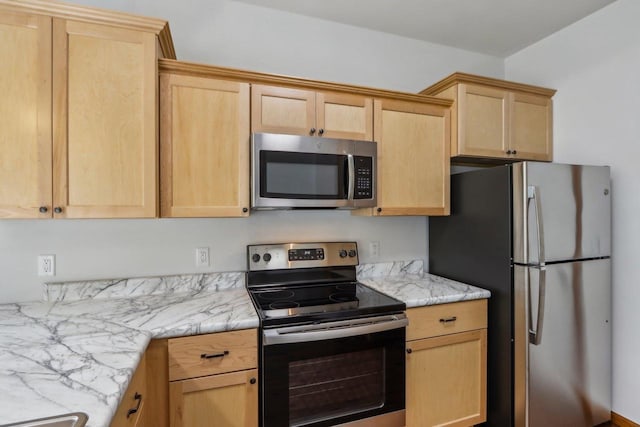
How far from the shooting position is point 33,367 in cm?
102

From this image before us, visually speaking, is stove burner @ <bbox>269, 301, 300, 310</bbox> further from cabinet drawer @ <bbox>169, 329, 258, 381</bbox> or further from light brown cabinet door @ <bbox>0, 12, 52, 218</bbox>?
light brown cabinet door @ <bbox>0, 12, 52, 218</bbox>

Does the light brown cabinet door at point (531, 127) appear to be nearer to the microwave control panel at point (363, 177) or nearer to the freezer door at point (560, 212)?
the freezer door at point (560, 212)

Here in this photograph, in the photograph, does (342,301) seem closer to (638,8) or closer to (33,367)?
(33,367)

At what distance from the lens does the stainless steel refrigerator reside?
70.9 inches

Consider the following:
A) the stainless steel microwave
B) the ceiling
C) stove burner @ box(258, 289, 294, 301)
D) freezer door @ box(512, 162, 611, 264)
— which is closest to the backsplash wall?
stove burner @ box(258, 289, 294, 301)

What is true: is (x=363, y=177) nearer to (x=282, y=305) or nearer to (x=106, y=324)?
(x=282, y=305)

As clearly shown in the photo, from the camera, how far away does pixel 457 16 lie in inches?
89.0

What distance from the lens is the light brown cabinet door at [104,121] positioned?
144 centimetres

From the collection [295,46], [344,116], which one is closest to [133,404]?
[344,116]

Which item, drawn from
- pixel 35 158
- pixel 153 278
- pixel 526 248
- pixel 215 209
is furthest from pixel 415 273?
pixel 35 158

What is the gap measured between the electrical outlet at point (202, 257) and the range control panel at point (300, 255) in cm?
25

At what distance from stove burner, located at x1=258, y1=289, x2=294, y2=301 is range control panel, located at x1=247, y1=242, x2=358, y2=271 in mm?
147

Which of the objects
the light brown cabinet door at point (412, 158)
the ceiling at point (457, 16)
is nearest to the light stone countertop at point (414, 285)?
the light brown cabinet door at point (412, 158)

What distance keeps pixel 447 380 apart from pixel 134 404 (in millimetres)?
1588
